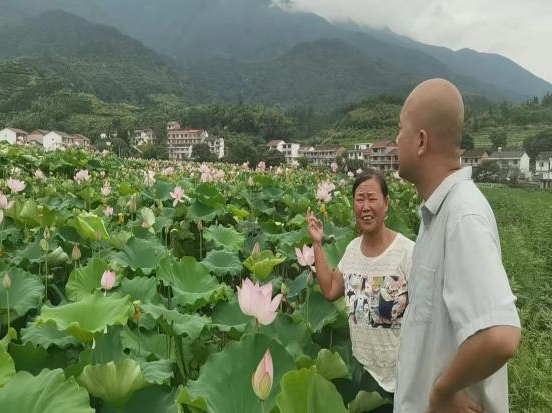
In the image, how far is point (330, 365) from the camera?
6.06 ft

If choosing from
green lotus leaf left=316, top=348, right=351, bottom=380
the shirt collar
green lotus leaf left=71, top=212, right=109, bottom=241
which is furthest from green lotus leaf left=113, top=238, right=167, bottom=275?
the shirt collar

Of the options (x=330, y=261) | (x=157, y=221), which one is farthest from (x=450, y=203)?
(x=157, y=221)

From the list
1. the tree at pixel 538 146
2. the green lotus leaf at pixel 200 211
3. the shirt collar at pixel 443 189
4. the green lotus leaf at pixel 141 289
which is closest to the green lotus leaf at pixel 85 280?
the green lotus leaf at pixel 141 289

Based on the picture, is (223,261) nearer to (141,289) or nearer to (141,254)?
(141,254)

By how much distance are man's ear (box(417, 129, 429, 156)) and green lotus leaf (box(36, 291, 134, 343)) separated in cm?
112

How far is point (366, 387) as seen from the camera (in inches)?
83.6

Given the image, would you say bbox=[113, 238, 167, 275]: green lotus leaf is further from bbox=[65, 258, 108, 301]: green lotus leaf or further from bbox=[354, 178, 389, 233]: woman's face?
bbox=[354, 178, 389, 233]: woman's face

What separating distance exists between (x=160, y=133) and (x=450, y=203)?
162 ft

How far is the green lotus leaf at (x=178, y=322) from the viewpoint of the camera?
195 cm

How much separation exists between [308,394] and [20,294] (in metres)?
1.50

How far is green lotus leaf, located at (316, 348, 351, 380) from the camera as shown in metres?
1.83

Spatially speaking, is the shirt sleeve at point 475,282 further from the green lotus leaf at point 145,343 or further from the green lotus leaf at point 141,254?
the green lotus leaf at point 141,254

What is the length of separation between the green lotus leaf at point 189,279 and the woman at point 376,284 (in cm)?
48

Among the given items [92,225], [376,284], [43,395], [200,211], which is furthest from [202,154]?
[43,395]
